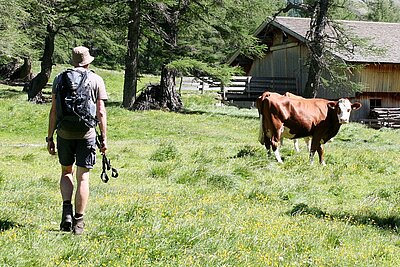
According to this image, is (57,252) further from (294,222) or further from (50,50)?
(50,50)

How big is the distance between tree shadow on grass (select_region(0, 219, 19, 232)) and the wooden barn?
28.6 m

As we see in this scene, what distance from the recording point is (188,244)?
582cm

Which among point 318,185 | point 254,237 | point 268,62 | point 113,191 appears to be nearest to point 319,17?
point 268,62

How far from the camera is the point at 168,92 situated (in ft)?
97.5

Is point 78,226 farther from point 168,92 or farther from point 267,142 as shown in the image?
point 168,92

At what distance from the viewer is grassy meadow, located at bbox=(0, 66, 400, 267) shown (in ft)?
18.2

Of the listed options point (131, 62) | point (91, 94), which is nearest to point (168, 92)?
point (131, 62)

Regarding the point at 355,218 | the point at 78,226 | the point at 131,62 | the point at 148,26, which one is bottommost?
the point at 355,218

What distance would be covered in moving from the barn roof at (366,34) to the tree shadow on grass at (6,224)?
27.9 meters

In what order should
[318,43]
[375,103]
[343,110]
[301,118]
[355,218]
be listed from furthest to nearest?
[375,103] → [318,43] → [301,118] → [343,110] → [355,218]

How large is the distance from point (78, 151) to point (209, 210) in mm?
2264

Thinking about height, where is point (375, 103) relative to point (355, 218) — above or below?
above

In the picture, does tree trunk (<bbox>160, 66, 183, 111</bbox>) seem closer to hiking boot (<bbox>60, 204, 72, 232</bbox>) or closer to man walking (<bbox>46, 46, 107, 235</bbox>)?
man walking (<bbox>46, 46, 107, 235</bbox>)

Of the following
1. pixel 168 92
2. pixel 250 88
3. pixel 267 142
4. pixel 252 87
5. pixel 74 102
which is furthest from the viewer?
pixel 252 87
